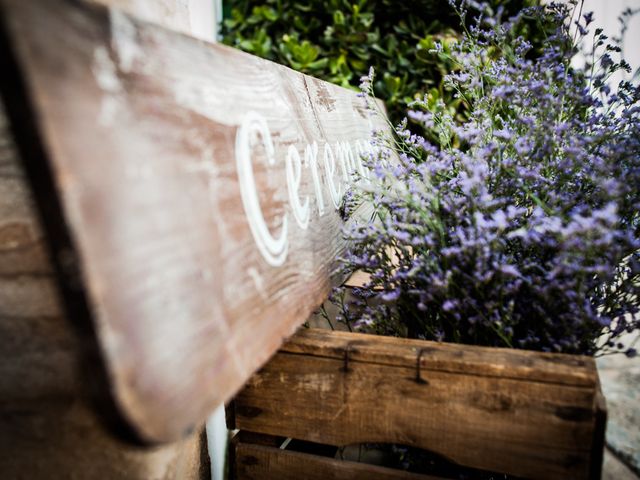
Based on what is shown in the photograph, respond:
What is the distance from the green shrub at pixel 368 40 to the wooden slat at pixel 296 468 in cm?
226

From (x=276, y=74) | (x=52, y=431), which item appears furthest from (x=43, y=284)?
(x=276, y=74)

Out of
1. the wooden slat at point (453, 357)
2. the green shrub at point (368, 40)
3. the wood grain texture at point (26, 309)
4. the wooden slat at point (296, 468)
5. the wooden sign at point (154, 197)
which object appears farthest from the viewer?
the green shrub at point (368, 40)

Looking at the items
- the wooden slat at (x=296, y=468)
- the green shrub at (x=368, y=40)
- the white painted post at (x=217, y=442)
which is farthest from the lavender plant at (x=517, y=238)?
the green shrub at (x=368, y=40)

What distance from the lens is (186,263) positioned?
1.99ft

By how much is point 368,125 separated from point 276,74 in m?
1.03

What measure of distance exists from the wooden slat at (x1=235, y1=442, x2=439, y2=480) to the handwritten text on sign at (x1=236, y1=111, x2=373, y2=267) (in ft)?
1.62

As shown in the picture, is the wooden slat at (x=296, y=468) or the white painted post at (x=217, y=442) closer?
the wooden slat at (x=296, y=468)

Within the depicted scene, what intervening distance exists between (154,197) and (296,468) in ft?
2.59

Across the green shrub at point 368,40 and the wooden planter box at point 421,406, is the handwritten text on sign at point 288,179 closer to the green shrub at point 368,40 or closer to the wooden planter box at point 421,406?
the wooden planter box at point 421,406

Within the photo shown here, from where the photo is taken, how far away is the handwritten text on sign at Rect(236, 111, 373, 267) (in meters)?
0.80

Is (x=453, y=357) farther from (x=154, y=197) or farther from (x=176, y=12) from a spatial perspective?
(x=176, y=12)

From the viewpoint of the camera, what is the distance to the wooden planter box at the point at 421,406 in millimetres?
923

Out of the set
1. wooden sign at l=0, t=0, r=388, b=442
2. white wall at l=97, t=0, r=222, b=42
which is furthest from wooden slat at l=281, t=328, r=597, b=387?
white wall at l=97, t=0, r=222, b=42

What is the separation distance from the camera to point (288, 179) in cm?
101
